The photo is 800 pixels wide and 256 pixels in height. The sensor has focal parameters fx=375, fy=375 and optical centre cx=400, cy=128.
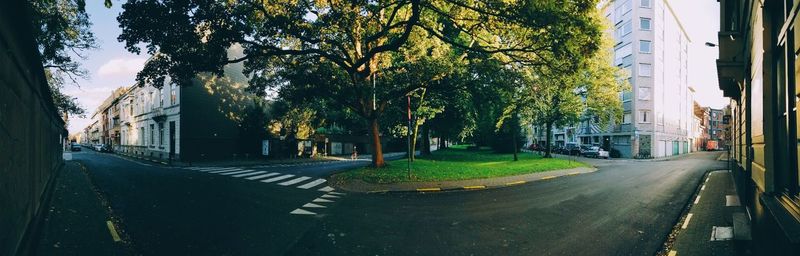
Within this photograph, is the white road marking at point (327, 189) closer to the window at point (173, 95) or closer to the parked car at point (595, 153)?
the window at point (173, 95)

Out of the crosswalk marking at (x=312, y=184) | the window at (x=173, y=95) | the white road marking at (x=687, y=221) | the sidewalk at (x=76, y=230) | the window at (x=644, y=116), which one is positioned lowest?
the crosswalk marking at (x=312, y=184)

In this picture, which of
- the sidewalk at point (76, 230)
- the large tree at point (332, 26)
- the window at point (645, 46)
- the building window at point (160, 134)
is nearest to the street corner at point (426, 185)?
the large tree at point (332, 26)

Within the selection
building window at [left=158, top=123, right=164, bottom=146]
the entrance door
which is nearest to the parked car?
the entrance door

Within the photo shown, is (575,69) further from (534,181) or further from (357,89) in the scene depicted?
(357,89)

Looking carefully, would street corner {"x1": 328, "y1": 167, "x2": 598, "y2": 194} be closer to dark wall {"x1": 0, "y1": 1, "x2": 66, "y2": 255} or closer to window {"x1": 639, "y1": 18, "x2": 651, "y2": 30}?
dark wall {"x1": 0, "y1": 1, "x2": 66, "y2": 255}

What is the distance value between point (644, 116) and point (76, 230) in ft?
171

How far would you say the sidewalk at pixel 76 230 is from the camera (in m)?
6.07

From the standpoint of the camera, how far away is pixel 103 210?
9.34 meters

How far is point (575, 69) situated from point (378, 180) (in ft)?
28.3

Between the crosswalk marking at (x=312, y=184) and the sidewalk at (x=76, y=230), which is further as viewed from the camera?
the crosswalk marking at (x=312, y=184)

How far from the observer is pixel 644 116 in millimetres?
45219

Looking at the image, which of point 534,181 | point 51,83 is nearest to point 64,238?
point 534,181

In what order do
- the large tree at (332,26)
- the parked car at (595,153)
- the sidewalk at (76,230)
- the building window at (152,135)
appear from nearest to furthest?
the sidewalk at (76,230), the large tree at (332,26), the building window at (152,135), the parked car at (595,153)

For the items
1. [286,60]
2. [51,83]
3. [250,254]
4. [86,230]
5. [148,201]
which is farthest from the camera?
[51,83]
